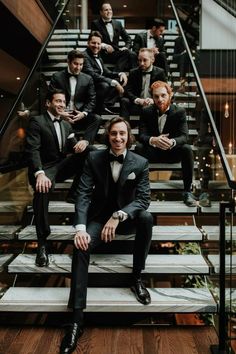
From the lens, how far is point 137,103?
5.07 m

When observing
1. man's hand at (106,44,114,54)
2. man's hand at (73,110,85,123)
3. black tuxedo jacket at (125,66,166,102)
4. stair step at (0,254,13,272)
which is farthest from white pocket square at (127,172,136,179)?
man's hand at (106,44,114,54)

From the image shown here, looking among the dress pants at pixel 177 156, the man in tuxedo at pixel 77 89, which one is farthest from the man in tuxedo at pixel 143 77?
the dress pants at pixel 177 156

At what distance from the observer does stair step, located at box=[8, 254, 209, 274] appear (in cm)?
335

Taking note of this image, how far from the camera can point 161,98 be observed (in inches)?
167

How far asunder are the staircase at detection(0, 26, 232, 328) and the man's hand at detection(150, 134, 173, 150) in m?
0.39

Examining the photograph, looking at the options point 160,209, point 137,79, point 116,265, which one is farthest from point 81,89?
point 116,265

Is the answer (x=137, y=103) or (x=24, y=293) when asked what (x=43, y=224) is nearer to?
(x=24, y=293)

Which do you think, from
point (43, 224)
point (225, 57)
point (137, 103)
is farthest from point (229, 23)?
point (43, 224)

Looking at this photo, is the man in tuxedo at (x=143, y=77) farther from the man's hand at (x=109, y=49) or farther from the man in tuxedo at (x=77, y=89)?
the man's hand at (x=109, y=49)

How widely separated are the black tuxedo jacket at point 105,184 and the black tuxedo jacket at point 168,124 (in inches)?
35.8

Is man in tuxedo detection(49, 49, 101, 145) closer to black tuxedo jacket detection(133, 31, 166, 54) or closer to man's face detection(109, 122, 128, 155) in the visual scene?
man's face detection(109, 122, 128, 155)

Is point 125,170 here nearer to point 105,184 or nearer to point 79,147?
point 105,184

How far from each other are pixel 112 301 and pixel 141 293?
197mm

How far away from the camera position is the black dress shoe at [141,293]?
310 cm
